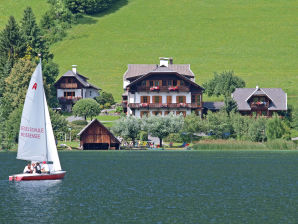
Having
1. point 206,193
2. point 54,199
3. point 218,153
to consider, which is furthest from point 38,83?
point 218,153

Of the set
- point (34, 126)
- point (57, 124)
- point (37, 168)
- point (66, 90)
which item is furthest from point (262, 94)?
point (34, 126)

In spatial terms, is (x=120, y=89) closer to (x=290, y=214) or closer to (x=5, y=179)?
(x=5, y=179)

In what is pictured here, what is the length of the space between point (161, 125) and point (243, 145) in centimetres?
1539

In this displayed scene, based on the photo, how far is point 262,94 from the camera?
14512cm

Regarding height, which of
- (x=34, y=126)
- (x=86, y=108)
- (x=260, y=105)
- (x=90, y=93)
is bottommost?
(x=34, y=126)

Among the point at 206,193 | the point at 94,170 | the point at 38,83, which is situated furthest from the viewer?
the point at 94,170

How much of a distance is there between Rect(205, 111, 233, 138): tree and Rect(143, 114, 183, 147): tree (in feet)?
19.2

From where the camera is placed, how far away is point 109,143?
11419cm

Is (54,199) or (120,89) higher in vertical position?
(120,89)

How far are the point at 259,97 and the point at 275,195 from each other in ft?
310

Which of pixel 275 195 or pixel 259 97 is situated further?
pixel 259 97

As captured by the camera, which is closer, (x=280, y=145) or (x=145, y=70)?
(x=280, y=145)

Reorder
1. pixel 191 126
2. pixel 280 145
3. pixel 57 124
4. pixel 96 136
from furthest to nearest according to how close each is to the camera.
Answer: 1. pixel 191 126
2. pixel 57 124
3. pixel 96 136
4. pixel 280 145

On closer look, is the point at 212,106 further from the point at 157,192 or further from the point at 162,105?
the point at 157,192
